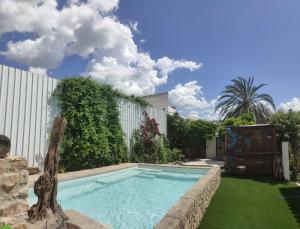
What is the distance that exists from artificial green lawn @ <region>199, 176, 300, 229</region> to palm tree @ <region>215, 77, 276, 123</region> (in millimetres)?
15050

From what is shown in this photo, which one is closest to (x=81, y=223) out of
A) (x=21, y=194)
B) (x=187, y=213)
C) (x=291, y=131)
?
(x=21, y=194)

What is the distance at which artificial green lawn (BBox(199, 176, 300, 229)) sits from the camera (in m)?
4.39

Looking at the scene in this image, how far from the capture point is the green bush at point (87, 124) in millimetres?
8961

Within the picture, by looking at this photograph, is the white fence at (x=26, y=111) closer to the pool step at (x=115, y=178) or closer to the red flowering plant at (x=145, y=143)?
the pool step at (x=115, y=178)

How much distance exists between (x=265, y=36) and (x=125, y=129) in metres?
8.12

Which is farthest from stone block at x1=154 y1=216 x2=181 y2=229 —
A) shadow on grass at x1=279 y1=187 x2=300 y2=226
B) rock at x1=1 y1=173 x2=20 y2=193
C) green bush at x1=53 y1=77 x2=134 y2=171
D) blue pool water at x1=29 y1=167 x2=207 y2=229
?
green bush at x1=53 y1=77 x2=134 y2=171

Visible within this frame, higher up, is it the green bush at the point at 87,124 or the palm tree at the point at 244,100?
the palm tree at the point at 244,100

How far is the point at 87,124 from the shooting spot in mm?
9461

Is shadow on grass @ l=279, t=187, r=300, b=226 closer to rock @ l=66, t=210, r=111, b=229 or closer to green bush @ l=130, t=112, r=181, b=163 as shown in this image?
rock @ l=66, t=210, r=111, b=229

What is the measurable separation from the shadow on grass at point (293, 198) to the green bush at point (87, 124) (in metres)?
6.78

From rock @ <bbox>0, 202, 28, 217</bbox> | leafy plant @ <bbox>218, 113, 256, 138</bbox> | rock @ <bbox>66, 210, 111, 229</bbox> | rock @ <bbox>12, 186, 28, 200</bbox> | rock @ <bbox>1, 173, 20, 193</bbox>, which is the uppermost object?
leafy plant @ <bbox>218, 113, 256, 138</bbox>

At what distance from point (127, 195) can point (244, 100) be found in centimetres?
1864

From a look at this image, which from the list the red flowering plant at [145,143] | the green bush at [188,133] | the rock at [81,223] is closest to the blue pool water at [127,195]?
the rock at [81,223]

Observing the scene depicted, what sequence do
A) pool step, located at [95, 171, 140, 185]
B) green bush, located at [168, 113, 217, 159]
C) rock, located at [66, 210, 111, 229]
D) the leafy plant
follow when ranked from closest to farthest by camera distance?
rock, located at [66, 210, 111, 229]
pool step, located at [95, 171, 140, 185]
the leafy plant
green bush, located at [168, 113, 217, 159]
